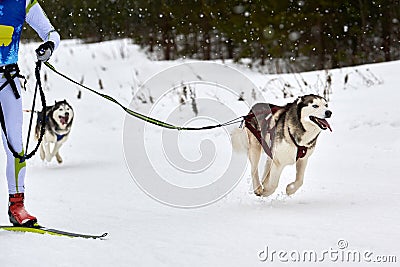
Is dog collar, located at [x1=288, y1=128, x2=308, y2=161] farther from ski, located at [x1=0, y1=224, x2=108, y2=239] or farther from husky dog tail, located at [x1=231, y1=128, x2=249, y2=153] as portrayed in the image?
ski, located at [x1=0, y1=224, x2=108, y2=239]

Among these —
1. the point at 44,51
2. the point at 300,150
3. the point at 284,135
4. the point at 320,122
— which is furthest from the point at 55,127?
the point at 320,122

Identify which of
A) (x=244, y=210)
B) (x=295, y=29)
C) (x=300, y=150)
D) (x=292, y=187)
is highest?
(x=295, y=29)

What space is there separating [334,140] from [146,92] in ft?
23.3

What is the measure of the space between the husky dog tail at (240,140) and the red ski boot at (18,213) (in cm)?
208

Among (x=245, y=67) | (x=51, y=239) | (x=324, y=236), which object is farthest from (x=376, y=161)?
(x=245, y=67)

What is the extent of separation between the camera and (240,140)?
514 cm

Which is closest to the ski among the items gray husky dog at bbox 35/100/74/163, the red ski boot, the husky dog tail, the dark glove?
the red ski boot

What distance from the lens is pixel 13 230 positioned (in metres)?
3.78

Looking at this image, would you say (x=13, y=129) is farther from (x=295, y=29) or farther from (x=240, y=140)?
(x=295, y=29)

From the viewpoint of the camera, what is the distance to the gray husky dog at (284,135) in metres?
4.53

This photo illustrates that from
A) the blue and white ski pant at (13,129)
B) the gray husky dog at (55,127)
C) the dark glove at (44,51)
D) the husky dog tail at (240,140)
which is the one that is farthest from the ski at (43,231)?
the gray husky dog at (55,127)

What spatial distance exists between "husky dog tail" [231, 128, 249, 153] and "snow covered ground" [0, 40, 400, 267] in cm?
45

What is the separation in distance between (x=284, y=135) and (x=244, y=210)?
735 mm

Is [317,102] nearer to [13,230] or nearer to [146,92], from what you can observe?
[13,230]
